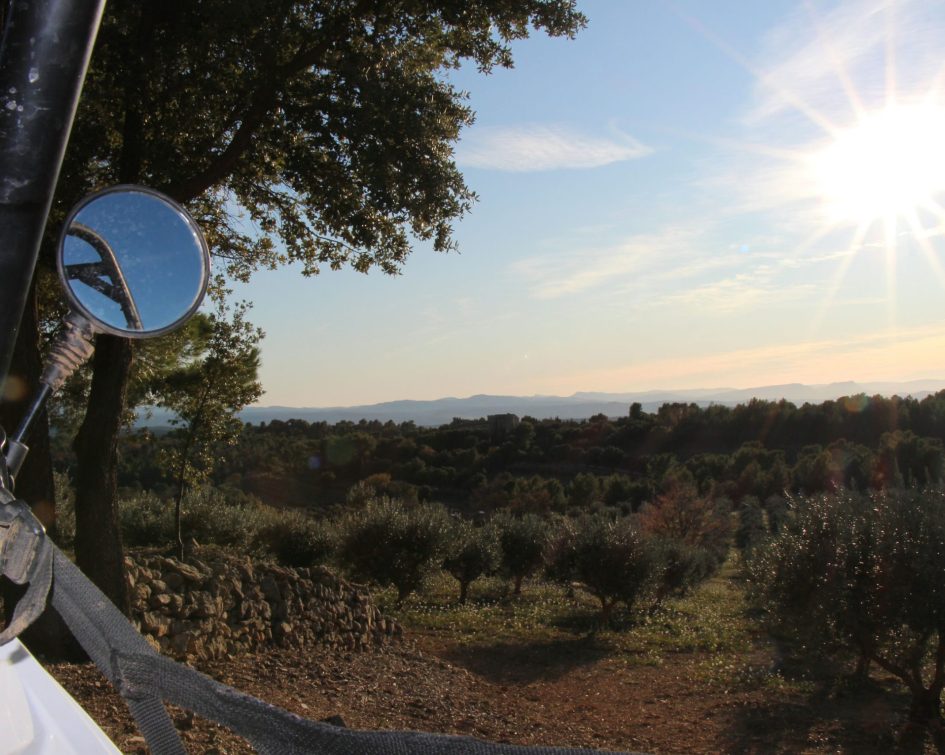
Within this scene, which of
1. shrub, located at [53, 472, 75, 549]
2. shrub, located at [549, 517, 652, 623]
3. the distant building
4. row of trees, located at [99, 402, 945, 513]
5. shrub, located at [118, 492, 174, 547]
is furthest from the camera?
the distant building

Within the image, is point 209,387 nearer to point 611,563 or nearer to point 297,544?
point 297,544

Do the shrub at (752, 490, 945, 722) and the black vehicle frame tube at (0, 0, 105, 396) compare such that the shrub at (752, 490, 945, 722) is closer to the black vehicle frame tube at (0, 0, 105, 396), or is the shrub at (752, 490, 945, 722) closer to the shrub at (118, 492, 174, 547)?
the black vehicle frame tube at (0, 0, 105, 396)

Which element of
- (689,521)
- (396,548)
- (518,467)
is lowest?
(689,521)

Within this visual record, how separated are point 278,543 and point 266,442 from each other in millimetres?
30384

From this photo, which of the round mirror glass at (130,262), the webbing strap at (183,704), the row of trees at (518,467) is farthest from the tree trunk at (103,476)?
the row of trees at (518,467)

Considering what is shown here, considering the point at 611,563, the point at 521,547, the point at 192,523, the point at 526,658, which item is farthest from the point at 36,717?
the point at 521,547

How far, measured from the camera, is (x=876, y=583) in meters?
9.62

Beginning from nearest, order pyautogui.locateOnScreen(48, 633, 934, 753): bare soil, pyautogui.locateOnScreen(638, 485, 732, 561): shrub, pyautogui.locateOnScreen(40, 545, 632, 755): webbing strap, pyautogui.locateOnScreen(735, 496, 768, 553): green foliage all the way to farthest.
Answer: pyautogui.locateOnScreen(40, 545, 632, 755): webbing strap → pyautogui.locateOnScreen(48, 633, 934, 753): bare soil → pyautogui.locateOnScreen(638, 485, 732, 561): shrub → pyautogui.locateOnScreen(735, 496, 768, 553): green foliage

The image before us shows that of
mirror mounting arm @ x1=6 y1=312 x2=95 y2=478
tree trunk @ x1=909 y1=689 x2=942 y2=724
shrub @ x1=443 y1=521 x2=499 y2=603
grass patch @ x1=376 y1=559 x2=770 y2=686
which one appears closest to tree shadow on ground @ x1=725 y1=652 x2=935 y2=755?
tree trunk @ x1=909 y1=689 x2=942 y2=724

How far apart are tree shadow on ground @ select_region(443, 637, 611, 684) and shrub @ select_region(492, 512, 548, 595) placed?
19.3ft

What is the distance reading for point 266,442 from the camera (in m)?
48.2

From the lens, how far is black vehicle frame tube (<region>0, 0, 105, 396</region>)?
1.26 metres

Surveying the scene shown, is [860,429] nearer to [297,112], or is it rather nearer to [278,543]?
[278,543]

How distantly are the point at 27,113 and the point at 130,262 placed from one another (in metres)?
0.40
